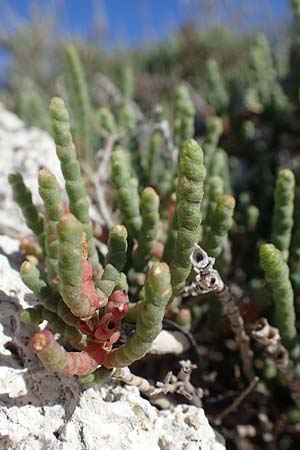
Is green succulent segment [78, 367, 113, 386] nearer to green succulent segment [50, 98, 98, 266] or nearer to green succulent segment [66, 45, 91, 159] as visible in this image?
green succulent segment [50, 98, 98, 266]

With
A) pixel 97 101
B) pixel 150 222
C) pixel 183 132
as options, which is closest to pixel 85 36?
pixel 97 101

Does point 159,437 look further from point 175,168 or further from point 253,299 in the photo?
point 175,168

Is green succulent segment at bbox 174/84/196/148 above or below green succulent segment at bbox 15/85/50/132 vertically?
above

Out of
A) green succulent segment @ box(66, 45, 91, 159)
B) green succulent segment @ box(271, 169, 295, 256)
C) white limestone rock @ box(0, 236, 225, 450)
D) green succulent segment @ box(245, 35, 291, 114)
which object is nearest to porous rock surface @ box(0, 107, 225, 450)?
white limestone rock @ box(0, 236, 225, 450)

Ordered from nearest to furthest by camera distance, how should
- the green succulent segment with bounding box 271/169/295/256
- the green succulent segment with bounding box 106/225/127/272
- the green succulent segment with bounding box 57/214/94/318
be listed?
the green succulent segment with bounding box 57/214/94/318 → the green succulent segment with bounding box 106/225/127/272 → the green succulent segment with bounding box 271/169/295/256

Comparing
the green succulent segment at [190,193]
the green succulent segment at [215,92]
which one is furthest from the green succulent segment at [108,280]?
the green succulent segment at [215,92]

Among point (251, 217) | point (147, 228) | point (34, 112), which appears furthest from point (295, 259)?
point (34, 112)
